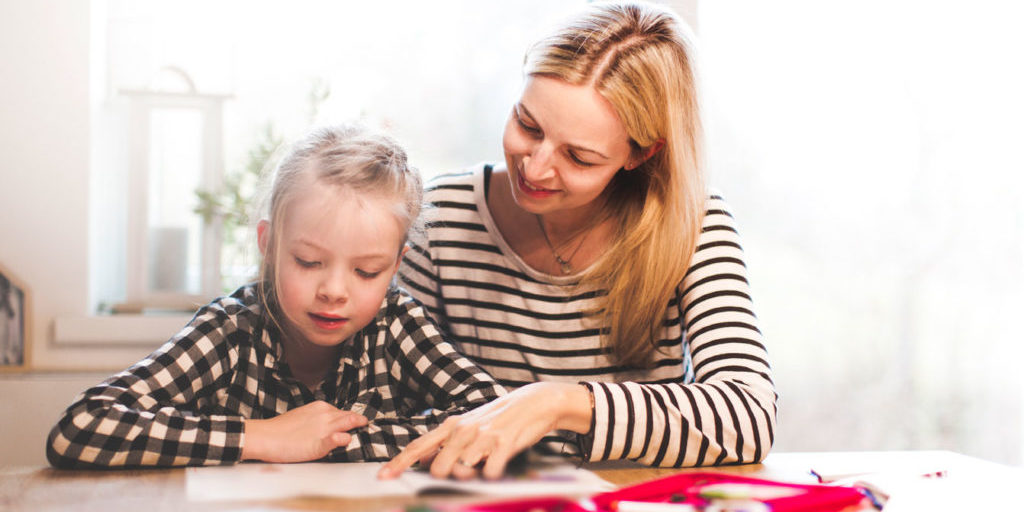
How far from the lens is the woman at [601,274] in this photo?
96 cm

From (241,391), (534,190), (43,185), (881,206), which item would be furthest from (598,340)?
(881,206)

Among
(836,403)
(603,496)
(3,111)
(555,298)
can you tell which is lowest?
(836,403)

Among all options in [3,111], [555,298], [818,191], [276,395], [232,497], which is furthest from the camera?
[818,191]

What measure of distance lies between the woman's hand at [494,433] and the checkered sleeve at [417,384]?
4.0 inches

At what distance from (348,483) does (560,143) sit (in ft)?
1.65

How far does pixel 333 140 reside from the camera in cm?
108

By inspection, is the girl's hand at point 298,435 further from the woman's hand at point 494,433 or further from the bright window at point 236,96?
the bright window at point 236,96

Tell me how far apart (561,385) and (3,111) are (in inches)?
54.5

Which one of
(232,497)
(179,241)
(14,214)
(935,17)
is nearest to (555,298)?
(232,497)

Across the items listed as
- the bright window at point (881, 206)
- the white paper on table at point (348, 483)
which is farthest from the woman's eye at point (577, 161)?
the bright window at point (881, 206)

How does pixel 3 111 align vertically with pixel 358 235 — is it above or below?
above

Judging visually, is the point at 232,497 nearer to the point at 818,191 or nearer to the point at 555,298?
the point at 555,298

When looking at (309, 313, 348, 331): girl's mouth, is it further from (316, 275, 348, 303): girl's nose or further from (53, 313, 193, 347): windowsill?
(53, 313, 193, 347): windowsill

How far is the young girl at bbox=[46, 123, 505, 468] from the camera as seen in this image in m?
0.89
